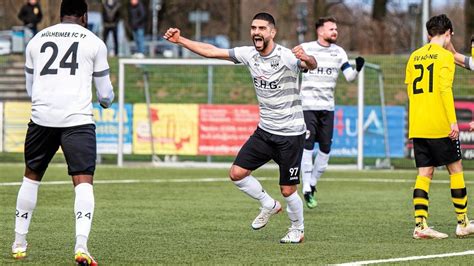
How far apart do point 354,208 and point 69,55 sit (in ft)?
22.4

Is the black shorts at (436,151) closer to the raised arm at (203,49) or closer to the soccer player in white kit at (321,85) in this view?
the raised arm at (203,49)

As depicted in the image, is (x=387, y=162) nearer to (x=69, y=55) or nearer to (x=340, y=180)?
(x=340, y=180)

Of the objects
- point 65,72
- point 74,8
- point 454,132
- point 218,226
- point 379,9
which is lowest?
point 218,226

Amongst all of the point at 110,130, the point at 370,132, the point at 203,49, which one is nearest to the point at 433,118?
the point at 203,49

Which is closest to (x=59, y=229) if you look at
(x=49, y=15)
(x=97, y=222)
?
(x=97, y=222)

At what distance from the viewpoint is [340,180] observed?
2117cm

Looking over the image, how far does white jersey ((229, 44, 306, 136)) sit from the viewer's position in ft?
37.1

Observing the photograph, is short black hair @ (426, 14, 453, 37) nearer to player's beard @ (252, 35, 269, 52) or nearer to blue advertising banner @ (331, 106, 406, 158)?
player's beard @ (252, 35, 269, 52)

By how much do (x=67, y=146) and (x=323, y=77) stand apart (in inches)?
277

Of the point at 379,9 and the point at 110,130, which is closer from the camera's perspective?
the point at 110,130

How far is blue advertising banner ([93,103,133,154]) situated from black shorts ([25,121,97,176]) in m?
16.0

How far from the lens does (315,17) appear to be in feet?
142

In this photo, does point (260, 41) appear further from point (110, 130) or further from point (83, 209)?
point (110, 130)

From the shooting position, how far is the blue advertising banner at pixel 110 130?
25.8 metres
